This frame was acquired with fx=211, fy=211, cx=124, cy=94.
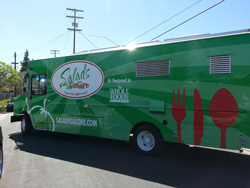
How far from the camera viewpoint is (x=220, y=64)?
5.18 metres

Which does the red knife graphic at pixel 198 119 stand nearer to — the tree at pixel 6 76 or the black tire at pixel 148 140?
the black tire at pixel 148 140

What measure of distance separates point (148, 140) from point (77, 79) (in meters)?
3.30

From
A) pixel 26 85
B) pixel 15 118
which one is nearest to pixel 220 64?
pixel 26 85

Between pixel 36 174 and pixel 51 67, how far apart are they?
458cm

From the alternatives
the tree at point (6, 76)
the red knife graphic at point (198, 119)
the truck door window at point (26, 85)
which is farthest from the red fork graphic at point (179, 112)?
the tree at point (6, 76)

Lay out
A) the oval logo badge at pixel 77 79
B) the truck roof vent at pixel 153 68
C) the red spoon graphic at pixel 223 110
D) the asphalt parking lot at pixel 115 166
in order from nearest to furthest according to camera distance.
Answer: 1. the asphalt parking lot at pixel 115 166
2. the red spoon graphic at pixel 223 110
3. the truck roof vent at pixel 153 68
4. the oval logo badge at pixel 77 79

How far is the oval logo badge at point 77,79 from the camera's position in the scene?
23.3 ft

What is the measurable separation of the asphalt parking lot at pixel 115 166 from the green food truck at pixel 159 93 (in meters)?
0.57

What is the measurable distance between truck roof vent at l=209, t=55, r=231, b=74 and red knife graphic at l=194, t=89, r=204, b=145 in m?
0.69

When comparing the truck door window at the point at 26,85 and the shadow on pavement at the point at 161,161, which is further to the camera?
the truck door window at the point at 26,85

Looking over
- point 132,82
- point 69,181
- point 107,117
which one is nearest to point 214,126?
point 132,82

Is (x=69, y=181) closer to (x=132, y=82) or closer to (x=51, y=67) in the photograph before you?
(x=132, y=82)

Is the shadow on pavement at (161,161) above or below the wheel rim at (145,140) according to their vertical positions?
below

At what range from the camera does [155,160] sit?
579 centimetres
